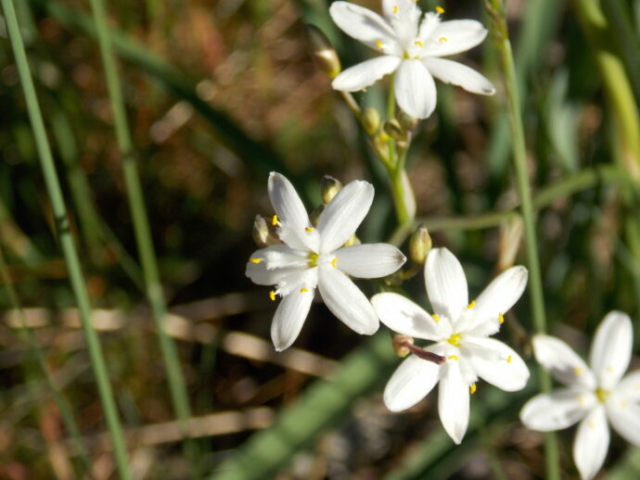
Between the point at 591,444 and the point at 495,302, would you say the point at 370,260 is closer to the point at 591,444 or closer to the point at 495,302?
the point at 495,302

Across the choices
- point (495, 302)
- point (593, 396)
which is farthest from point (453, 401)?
point (593, 396)

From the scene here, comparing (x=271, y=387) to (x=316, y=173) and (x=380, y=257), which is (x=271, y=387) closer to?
(x=316, y=173)

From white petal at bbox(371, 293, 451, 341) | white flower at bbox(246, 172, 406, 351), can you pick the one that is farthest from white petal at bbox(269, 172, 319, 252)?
white petal at bbox(371, 293, 451, 341)

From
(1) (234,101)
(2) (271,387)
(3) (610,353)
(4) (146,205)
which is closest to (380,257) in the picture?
(3) (610,353)

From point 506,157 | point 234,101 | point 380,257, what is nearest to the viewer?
point 380,257

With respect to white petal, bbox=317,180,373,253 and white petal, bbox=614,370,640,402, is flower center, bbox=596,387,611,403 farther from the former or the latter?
white petal, bbox=317,180,373,253

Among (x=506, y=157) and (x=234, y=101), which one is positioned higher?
(x=234, y=101)

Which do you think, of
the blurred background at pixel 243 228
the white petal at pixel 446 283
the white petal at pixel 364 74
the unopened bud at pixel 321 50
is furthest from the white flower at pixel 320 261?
the blurred background at pixel 243 228
